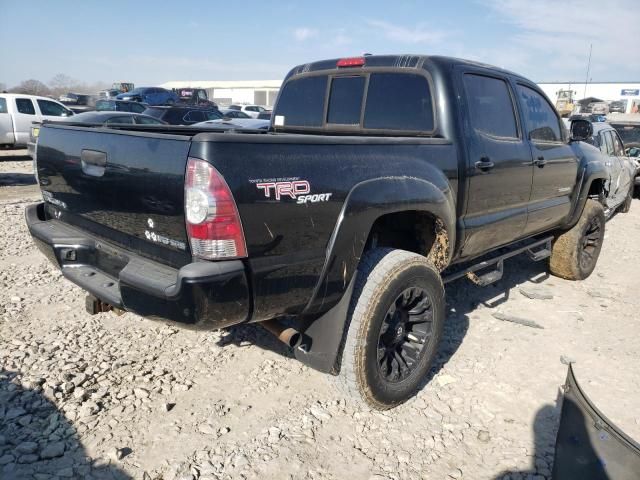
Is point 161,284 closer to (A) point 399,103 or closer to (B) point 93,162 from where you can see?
(B) point 93,162

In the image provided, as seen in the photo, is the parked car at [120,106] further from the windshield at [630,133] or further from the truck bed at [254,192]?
the truck bed at [254,192]

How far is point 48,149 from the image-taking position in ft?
9.45

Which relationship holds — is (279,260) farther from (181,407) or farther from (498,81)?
(498,81)

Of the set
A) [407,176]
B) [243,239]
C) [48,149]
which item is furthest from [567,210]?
[48,149]

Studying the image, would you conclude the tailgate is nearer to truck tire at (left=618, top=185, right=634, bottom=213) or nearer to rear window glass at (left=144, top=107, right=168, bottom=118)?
truck tire at (left=618, top=185, right=634, bottom=213)

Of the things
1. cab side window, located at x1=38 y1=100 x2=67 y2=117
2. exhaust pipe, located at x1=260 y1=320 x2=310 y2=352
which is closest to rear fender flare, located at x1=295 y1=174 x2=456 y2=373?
exhaust pipe, located at x1=260 y1=320 x2=310 y2=352

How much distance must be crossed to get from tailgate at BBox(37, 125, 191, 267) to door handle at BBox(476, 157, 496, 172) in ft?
6.76

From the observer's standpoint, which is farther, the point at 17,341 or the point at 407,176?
the point at 17,341

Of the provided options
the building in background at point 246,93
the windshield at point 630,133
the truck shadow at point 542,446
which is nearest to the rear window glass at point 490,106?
the truck shadow at point 542,446

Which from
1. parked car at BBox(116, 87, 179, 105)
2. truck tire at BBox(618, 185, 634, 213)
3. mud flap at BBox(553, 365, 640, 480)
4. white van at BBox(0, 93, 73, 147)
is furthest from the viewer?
parked car at BBox(116, 87, 179, 105)

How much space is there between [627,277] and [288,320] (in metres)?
4.85

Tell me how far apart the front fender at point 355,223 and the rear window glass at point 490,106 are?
99 centimetres

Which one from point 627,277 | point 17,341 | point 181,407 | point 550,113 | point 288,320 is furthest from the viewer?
point 627,277

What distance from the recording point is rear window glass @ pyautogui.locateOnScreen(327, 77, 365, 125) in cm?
375
